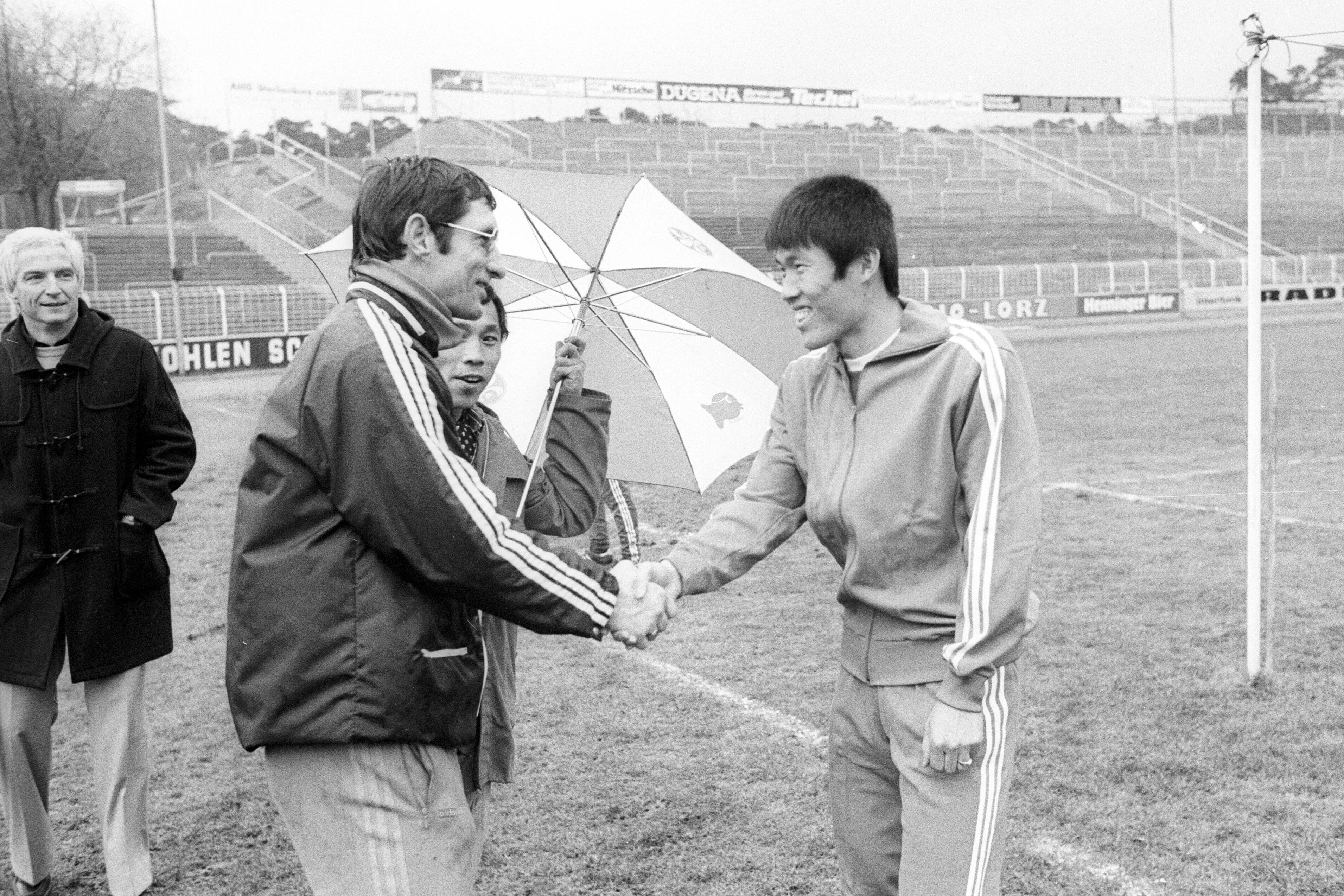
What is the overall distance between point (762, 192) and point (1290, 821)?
4059cm

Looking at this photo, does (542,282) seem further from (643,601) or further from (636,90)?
(636,90)

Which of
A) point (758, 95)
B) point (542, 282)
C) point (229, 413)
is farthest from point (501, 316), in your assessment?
point (758, 95)

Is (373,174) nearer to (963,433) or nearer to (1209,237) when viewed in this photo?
(963,433)

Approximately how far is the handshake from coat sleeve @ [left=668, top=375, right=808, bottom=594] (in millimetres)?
102

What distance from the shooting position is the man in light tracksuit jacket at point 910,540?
8.71ft

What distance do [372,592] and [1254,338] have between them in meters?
4.40

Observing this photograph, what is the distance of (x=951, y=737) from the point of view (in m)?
2.64

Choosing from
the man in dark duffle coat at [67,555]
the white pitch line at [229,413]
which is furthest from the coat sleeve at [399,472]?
the white pitch line at [229,413]

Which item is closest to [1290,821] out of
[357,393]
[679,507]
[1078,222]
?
[357,393]

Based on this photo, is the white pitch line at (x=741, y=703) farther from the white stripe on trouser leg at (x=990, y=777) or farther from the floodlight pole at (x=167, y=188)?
the floodlight pole at (x=167, y=188)

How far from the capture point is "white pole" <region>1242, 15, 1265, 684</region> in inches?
208

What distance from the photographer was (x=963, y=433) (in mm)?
2699

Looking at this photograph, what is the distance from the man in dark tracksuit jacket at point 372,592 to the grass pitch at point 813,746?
6.48 ft

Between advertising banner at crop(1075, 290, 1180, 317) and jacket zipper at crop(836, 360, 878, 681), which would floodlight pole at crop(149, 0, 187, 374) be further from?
advertising banner at crop(1075, 290, 1180, 317)
